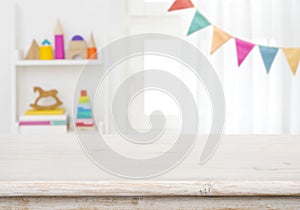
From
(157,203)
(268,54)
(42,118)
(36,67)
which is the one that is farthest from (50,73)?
(157,203)

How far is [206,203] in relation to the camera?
0.64 meters

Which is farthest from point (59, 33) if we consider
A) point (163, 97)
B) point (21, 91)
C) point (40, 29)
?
point (163, 97)

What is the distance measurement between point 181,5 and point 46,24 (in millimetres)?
698

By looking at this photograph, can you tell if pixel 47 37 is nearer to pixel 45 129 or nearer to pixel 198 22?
pixel 45 129

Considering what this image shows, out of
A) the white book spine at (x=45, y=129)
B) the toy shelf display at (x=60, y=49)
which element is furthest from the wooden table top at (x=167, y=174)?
the toy shelf display at (x=60, y=49)

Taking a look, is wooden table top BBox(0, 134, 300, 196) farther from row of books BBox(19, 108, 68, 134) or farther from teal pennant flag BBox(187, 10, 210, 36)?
teal pennant flag BBox(187, 10, 210, 36)

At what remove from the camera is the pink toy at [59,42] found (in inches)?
107

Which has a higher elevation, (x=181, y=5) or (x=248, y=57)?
(x=181, y=5)

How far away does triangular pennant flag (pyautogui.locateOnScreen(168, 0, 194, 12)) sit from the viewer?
109 inches

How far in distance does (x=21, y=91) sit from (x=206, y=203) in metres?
2.28

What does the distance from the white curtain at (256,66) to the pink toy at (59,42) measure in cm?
62

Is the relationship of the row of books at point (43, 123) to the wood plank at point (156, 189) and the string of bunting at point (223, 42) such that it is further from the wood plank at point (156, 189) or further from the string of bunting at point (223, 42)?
the wood plank at point (156, 189)

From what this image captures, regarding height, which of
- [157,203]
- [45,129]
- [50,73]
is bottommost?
[45,129]

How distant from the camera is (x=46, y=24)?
281 centimetres
